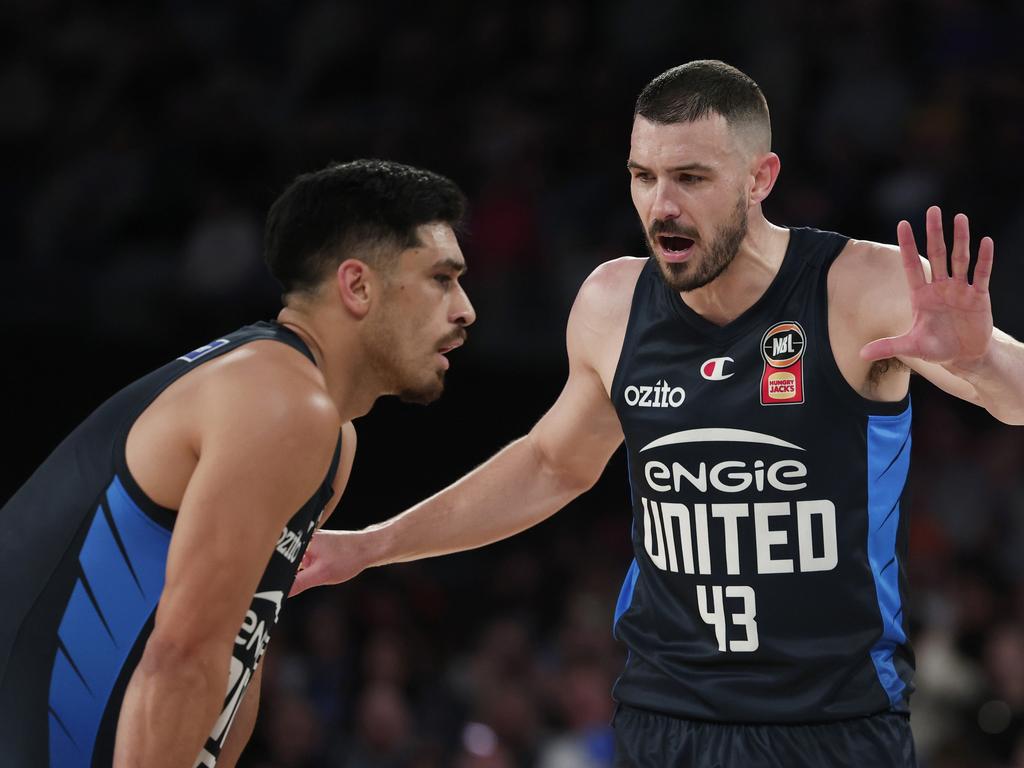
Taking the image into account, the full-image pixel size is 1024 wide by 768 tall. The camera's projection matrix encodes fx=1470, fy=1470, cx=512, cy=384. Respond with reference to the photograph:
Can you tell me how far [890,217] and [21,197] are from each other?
243 inches

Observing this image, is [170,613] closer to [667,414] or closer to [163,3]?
[667,414]

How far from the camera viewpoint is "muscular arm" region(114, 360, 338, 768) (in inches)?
115

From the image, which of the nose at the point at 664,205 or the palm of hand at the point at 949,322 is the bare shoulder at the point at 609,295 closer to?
the nose at the point at 664,205

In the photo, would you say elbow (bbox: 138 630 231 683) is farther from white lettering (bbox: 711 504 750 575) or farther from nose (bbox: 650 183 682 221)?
nose (bbox: 650 183 682 221)

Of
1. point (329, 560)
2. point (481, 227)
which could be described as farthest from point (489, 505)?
point (481, 227)

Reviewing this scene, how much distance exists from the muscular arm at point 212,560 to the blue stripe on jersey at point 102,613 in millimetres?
160

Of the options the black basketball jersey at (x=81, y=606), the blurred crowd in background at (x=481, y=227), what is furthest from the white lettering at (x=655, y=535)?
the blurred crowd in background at (x=481, y=227)

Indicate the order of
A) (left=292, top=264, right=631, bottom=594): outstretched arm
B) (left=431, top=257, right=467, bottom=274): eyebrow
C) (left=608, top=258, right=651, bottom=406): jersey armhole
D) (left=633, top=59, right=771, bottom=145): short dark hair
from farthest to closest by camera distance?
(left=292, top=264, right=631, bottom=594): outstretched arm < (left=608, top=258, right=651, bottom=406): jersey armhole < (left=633, top=59, right=771, bottom=145): short dark hair < (left=431, top=257, right=467, bottom=274): eyebrow

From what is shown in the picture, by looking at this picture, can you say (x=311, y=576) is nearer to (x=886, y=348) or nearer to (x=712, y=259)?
(x=712, y=259)

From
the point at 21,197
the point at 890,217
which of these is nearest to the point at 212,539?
the point at 890,217

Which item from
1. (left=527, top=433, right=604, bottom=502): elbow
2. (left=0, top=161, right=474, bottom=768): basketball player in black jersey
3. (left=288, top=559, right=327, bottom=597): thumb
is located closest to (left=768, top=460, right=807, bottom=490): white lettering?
(left=527, top=433, right=604, bottom=502): elbow

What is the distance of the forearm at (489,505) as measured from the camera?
4355 mm

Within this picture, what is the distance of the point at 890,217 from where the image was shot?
8266 millimetres

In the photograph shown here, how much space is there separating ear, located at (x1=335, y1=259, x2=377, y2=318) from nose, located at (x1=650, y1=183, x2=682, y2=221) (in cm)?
78
